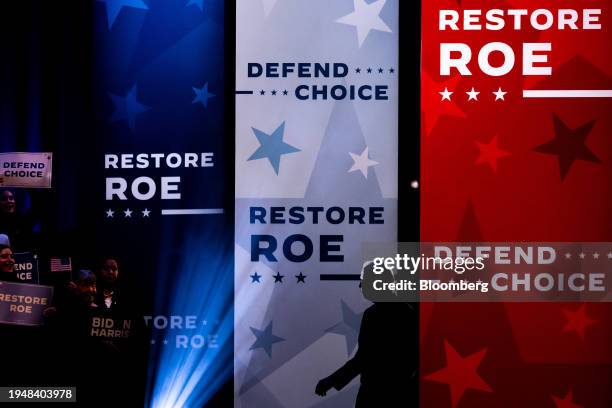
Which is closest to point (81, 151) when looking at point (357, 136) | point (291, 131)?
point (291, 131)

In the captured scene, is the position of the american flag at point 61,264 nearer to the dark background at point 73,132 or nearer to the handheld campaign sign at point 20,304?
the dark background at point 73,132

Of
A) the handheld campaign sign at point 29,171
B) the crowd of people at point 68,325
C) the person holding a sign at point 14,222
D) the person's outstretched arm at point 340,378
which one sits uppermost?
the handheld campaign sign at point 29,171

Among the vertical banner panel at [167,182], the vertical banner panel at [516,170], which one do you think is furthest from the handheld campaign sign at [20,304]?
the vertical banner panel at [516,170]

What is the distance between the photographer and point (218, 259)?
11.5 feet

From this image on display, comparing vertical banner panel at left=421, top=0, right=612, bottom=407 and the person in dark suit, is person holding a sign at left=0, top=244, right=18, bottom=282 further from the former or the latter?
vertical banner panel at left=421, top=0, right=612, bottom=407

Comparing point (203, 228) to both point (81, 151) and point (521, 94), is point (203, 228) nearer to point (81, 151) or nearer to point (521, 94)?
point (81, 151)

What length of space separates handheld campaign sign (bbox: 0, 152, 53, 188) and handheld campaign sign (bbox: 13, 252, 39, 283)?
41cm

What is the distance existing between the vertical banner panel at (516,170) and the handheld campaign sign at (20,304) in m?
2.23

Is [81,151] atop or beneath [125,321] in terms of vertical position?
atop

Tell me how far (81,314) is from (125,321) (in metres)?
0.27

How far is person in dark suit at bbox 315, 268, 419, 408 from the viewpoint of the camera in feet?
10.9

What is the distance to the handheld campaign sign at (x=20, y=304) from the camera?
351 cm

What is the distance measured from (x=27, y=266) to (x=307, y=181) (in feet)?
Result: 5.59

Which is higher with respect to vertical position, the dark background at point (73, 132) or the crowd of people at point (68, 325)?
the dark background at point (73, 132)
